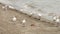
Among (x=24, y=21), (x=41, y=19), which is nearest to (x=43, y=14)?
(x=41, y=19)

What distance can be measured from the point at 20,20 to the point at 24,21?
0.06 metres

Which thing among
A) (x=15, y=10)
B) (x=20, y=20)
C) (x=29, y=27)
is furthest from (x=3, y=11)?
(x=29, y=27)

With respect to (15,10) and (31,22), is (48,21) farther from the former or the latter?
(15,10)

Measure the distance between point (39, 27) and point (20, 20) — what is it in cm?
29

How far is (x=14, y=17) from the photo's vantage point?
2.34 meters

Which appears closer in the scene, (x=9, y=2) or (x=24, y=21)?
(x=24, y=21)

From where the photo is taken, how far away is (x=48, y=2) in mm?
2727

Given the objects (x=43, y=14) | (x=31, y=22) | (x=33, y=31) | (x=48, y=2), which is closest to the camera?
(x=33, y=31)

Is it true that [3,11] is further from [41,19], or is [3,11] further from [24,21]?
[41,19]

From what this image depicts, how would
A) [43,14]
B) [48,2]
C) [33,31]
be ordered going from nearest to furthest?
[33,31] → [43,14] → [48,2]

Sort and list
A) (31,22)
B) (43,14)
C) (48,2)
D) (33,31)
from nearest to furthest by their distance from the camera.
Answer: (33,31) < (31,22) < (43,14) < (48,2)

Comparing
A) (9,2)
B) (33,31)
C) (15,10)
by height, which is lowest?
(33,31)

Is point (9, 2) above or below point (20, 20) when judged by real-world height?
above

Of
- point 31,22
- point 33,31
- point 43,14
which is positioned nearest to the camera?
point 33,31
